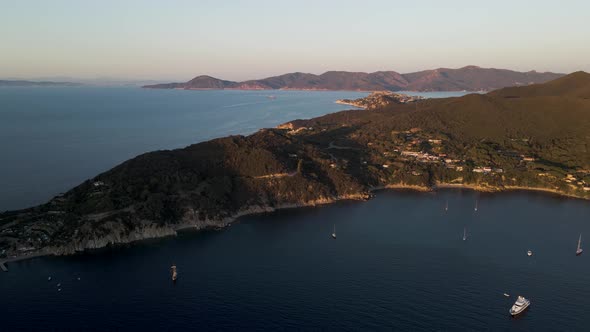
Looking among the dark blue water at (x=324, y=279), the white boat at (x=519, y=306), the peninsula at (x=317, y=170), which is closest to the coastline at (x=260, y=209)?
the peninsula at (x=317, y=170)


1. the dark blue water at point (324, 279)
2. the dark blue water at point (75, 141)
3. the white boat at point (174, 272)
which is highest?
the dark blue water at point (75, 141)

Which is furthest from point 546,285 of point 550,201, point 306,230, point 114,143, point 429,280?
point 114,143

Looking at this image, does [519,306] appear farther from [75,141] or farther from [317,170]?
[75,141]

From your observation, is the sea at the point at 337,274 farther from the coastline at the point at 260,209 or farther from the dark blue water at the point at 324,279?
the coastline at the point at 260,209

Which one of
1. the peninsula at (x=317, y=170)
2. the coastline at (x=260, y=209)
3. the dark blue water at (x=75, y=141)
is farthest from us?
the dark blue water at (x=75, y=141)

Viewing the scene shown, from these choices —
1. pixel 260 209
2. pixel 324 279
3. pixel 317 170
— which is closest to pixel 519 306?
pixel 324 279

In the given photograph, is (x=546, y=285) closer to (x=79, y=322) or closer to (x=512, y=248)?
(x=512, y=248)
